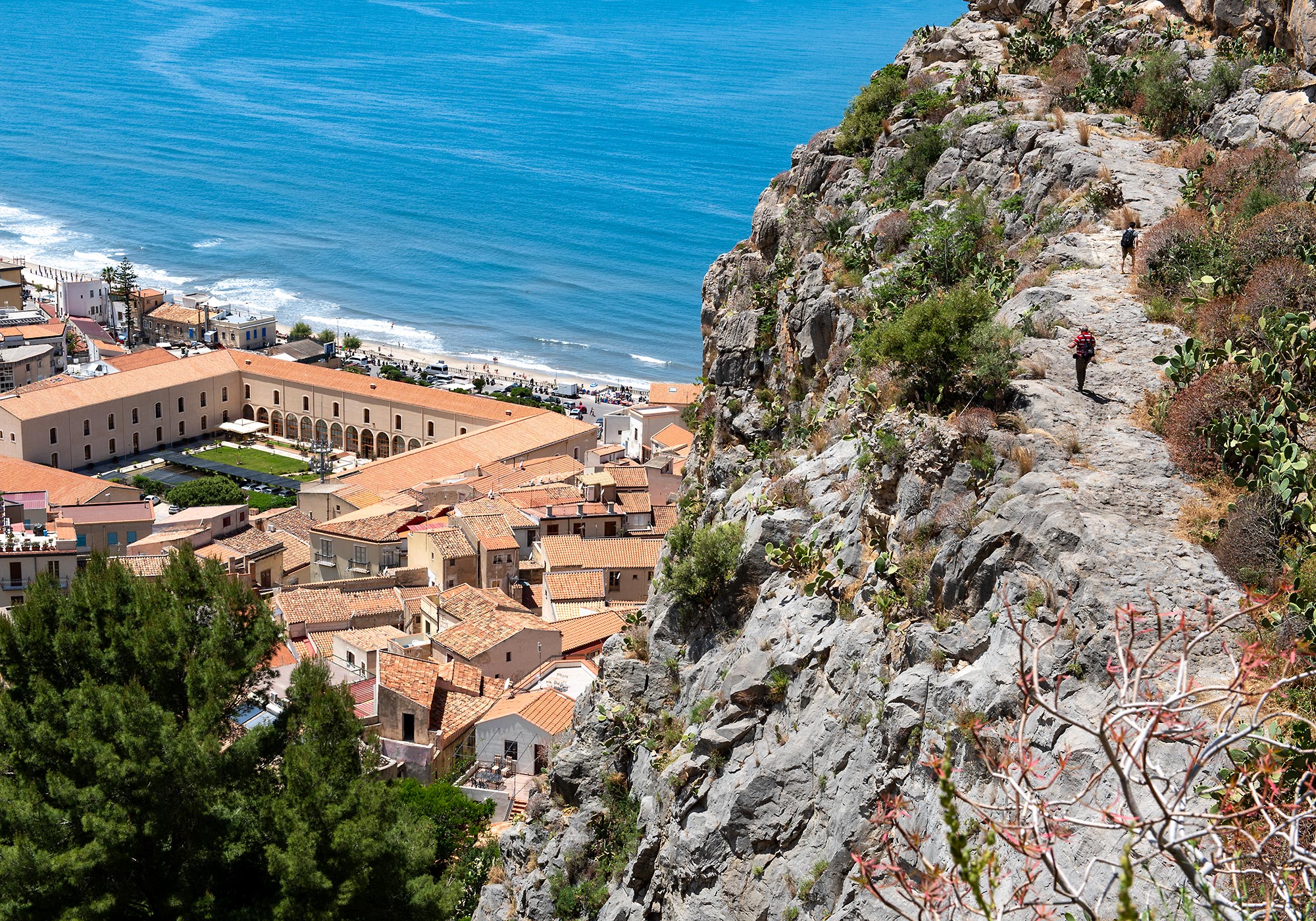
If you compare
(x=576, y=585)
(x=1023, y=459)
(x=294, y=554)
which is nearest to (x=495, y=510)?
(x=576, y=585)

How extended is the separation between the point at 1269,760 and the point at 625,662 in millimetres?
12774

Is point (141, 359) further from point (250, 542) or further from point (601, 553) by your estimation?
point (601, 553)

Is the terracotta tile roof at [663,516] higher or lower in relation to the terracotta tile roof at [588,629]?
higher

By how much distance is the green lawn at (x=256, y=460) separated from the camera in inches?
2800

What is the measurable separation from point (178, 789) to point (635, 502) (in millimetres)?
30889

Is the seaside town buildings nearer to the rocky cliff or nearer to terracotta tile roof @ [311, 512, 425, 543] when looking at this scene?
terracotta tile roof @ [311, 512, 425, 543]

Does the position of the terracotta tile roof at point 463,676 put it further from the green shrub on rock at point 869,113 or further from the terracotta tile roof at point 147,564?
the green shrub on rock at point 869,113

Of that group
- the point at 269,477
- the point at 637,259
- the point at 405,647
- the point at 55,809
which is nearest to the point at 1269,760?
the point at 55,809

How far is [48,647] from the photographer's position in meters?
21.8

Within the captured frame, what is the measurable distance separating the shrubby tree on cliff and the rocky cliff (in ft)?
8.80

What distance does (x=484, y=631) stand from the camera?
121ft

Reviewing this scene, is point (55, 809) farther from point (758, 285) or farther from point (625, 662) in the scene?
point (758, 285)

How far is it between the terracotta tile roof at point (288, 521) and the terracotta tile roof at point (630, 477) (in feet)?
39.4

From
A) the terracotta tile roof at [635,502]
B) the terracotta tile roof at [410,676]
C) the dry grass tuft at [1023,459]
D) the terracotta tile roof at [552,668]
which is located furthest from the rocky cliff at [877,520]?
the terracotta tile roof at [635,502]
